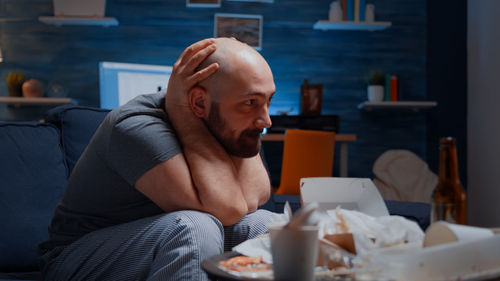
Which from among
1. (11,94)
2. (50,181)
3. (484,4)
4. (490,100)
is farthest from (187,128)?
(11,94)

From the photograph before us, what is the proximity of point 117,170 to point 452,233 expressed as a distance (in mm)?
821

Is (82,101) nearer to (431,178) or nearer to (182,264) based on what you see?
(431,178)

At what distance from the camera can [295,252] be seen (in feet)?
2.24

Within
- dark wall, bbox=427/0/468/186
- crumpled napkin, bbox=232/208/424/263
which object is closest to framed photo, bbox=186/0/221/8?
dark wall, bbox=427/0/468/186

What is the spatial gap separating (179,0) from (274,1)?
97 cm

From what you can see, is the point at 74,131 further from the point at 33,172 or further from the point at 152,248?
the point at 152,248

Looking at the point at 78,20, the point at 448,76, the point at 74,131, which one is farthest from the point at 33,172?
the point at 448,76

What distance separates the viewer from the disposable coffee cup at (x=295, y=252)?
68 cm

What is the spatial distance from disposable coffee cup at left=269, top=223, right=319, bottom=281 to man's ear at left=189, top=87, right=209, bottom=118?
63 centimetres

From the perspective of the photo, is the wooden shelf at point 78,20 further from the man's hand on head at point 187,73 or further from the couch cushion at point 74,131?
the man's hand on head at point 187,73

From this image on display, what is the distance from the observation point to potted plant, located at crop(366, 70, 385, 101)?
A: 4527 mm

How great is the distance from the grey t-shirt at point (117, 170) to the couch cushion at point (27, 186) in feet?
0.77

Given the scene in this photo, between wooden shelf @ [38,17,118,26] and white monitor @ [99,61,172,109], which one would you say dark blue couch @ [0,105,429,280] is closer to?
white monitor @ [99,61,172,109]

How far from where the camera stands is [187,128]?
1.29 m
